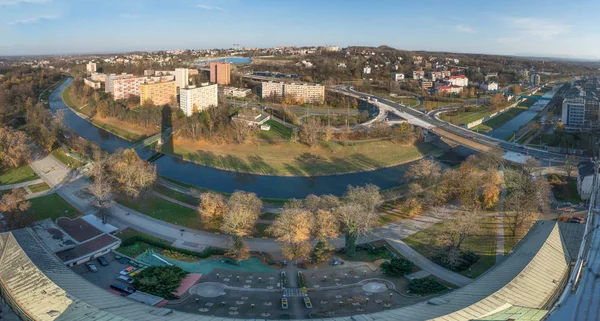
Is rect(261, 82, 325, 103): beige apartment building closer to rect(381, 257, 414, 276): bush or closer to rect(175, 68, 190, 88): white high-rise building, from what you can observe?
rect(175, 68, 190, 88): white high-rise building

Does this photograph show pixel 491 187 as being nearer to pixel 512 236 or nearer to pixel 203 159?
pixel 512 236

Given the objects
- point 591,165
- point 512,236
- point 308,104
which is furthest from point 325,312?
point 308,104

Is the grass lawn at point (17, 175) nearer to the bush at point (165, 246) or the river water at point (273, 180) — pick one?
the river water at point (273, 180)

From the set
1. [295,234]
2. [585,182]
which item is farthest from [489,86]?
[295,234]

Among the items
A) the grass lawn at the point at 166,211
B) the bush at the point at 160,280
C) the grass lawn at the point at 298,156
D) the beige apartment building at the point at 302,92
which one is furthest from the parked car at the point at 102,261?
the beige apartment building at the point at 302,92

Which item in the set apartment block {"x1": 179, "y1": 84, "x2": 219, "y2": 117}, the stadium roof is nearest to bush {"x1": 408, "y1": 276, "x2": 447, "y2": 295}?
the stadium roof

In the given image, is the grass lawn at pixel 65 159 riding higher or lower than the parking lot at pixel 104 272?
higher
